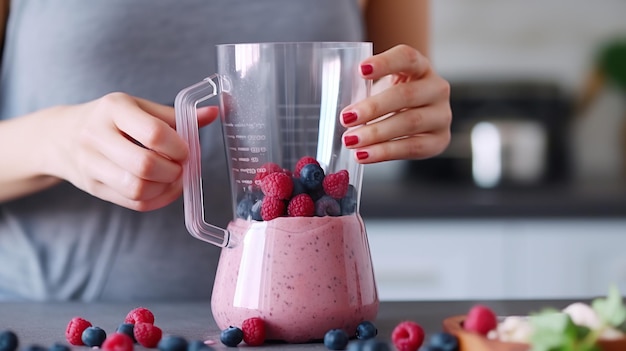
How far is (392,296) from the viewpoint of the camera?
6.10 ft

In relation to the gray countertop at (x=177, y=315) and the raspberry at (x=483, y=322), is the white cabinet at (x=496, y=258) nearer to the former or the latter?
the gray countertop at (x=177, y=315)

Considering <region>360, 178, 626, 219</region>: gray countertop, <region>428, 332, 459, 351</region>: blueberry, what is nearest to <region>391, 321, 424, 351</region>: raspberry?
<region>428, 332, 459, 351</region>: blueberry

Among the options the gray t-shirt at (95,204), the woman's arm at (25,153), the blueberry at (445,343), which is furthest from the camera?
the gray t-shirt at (95,204)

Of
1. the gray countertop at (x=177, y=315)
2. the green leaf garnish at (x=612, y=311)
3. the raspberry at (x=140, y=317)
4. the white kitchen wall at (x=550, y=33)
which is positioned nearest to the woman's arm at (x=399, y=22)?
the gray countertop at (x=177, y=315)

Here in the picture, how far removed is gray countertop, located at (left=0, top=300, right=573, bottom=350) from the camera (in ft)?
2.78

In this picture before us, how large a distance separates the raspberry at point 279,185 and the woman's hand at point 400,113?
0.06 m

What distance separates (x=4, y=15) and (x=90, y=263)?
32 centimetres

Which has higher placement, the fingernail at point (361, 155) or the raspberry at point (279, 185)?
the fingernail at point (361, 155)

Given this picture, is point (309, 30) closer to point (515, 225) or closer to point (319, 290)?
point (319, 290)

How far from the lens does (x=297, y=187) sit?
81cm

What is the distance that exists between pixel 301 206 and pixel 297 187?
17 mm

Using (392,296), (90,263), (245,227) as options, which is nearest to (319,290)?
(245,227)

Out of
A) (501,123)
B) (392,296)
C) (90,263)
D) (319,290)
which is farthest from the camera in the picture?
(501,123)

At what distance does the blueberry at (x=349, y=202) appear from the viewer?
0.83 m
